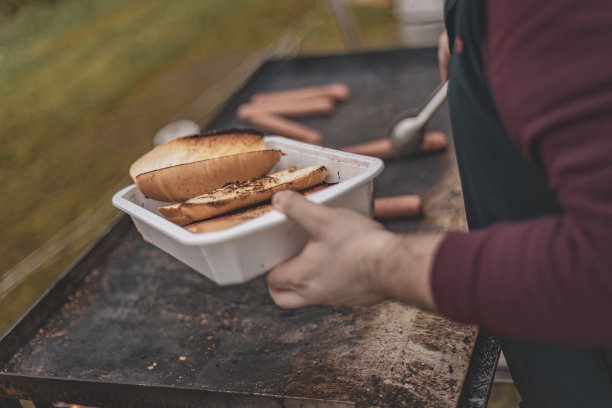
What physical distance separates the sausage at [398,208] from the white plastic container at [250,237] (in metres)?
0.64

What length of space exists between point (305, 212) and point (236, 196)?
0.23 m

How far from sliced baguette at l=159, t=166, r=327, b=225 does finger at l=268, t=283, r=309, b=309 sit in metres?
0.19

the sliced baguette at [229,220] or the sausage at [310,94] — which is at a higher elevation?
the sliced baguette at [229,220]

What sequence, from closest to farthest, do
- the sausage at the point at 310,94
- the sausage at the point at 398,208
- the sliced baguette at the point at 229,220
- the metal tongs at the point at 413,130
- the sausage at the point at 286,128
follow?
the sliced baguette at the point at 229,220
the sausage at the point at 398,208
the metal tongs at the point at 413,130
the sausage at the point at 286,128
the sausage at the point at 310,94

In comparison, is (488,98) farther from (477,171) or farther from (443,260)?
(443,260)

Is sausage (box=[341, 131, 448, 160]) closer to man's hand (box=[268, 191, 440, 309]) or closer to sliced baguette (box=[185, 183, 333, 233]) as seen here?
sliced baguette (box=[185, 183, 333, 233])

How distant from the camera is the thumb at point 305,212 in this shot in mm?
811

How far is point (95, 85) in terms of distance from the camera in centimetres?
659

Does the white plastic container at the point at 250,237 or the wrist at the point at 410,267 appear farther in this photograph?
the white plastic container at the point at 250,237

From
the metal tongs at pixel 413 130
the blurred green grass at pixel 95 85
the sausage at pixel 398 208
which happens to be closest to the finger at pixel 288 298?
the sausage at pixel 398 208

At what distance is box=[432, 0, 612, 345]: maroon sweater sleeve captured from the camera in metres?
0.52

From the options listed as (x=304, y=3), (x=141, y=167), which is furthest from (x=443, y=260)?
(x=304, y=3)

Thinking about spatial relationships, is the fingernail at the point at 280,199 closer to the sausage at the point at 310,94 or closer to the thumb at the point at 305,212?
the thumb at the point at 305,212

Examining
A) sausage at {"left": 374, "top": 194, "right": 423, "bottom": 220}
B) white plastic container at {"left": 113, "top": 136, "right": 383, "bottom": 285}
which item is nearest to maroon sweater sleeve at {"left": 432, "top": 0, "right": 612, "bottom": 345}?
white plastic container at {"left": 113, "top": 136, "right": 383, "bottom": 285}
